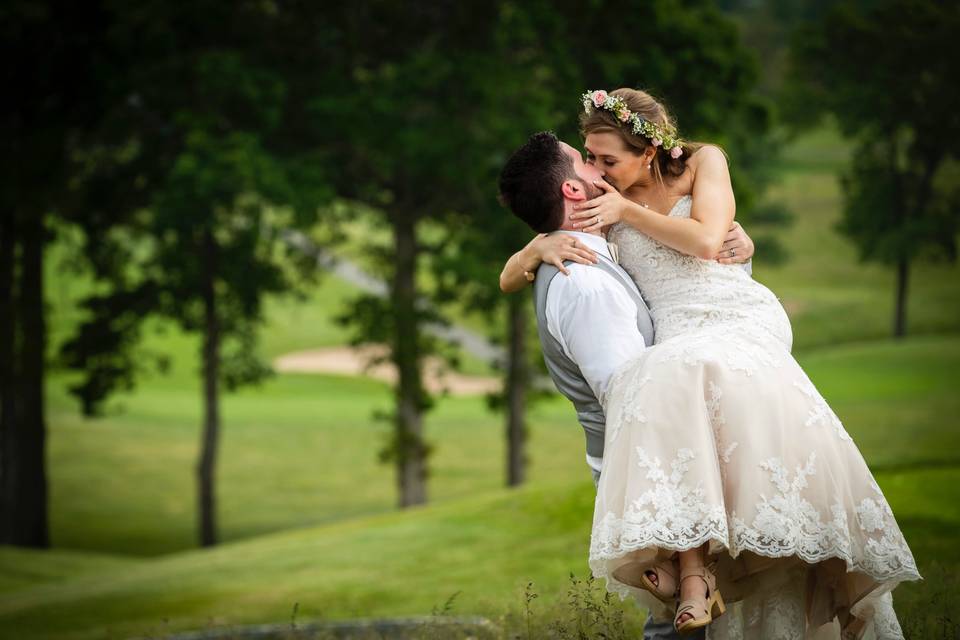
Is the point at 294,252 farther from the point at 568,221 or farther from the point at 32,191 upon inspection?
the point at 568,221

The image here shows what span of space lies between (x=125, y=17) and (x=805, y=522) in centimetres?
1655

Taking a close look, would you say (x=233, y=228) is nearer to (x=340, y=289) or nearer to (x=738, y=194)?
(x=738, y=194)

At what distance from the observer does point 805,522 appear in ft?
13.5

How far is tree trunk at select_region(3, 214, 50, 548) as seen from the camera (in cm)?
2019

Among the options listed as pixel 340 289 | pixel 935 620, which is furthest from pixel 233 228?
pixel 340 289

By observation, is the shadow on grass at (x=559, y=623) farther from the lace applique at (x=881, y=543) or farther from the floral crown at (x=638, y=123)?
the floral crown at (x=638, y=123)

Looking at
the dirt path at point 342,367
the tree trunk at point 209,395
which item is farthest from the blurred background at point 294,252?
the dirt path at point 342,367

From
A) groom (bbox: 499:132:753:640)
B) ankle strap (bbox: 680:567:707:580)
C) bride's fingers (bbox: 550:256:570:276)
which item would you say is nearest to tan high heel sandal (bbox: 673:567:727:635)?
ankle strap (bbox: 680:567:707:580)

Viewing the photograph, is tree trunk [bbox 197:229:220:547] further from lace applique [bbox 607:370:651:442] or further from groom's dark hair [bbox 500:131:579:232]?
→ lace applique [bbox 607:370:651:442]

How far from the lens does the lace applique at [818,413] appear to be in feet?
13.8

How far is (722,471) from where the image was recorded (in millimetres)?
4199

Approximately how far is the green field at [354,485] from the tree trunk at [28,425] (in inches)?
41.3

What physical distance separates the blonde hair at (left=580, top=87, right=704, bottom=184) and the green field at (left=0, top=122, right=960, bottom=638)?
119 inches

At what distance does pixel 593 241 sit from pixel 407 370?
15.5 m
